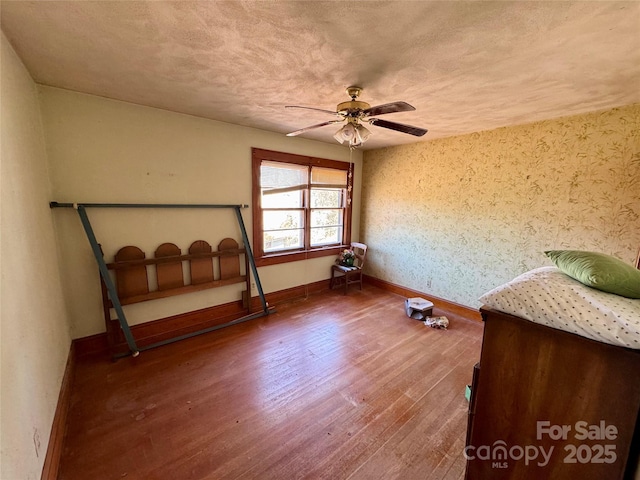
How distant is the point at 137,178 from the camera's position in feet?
8.53

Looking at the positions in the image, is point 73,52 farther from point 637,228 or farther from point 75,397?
point 637,228

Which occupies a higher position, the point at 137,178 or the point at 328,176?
the point at 328,176

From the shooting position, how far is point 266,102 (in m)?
2.38

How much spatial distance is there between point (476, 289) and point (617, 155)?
188 centimetres

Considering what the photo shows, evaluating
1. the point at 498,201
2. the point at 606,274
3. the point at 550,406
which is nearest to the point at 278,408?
the point at 550,406

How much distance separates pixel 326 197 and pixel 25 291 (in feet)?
11.5

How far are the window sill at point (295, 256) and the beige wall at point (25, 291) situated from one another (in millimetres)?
2015

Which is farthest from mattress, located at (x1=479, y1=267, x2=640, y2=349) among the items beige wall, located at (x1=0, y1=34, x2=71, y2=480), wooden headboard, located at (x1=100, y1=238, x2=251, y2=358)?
wooden headboard, located at (x1=100, y1=238, x2=251, y2=358)

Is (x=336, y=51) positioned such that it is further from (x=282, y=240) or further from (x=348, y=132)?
(x=282, y=240)

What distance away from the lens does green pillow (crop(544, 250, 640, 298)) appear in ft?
3.34

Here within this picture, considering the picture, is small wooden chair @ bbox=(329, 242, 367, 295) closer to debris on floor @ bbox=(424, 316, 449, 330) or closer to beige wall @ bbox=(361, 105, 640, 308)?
beige wall @ bbox=(361, 105, 640, 308)

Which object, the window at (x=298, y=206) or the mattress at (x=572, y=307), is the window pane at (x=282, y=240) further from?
the mattress at (x=572, y=307)

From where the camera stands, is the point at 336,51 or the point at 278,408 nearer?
the point at 336,51

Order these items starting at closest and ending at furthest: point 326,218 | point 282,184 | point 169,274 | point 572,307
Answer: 1. point 572,307
2. point 169,274
3. point 282,184
4. point 326,218
